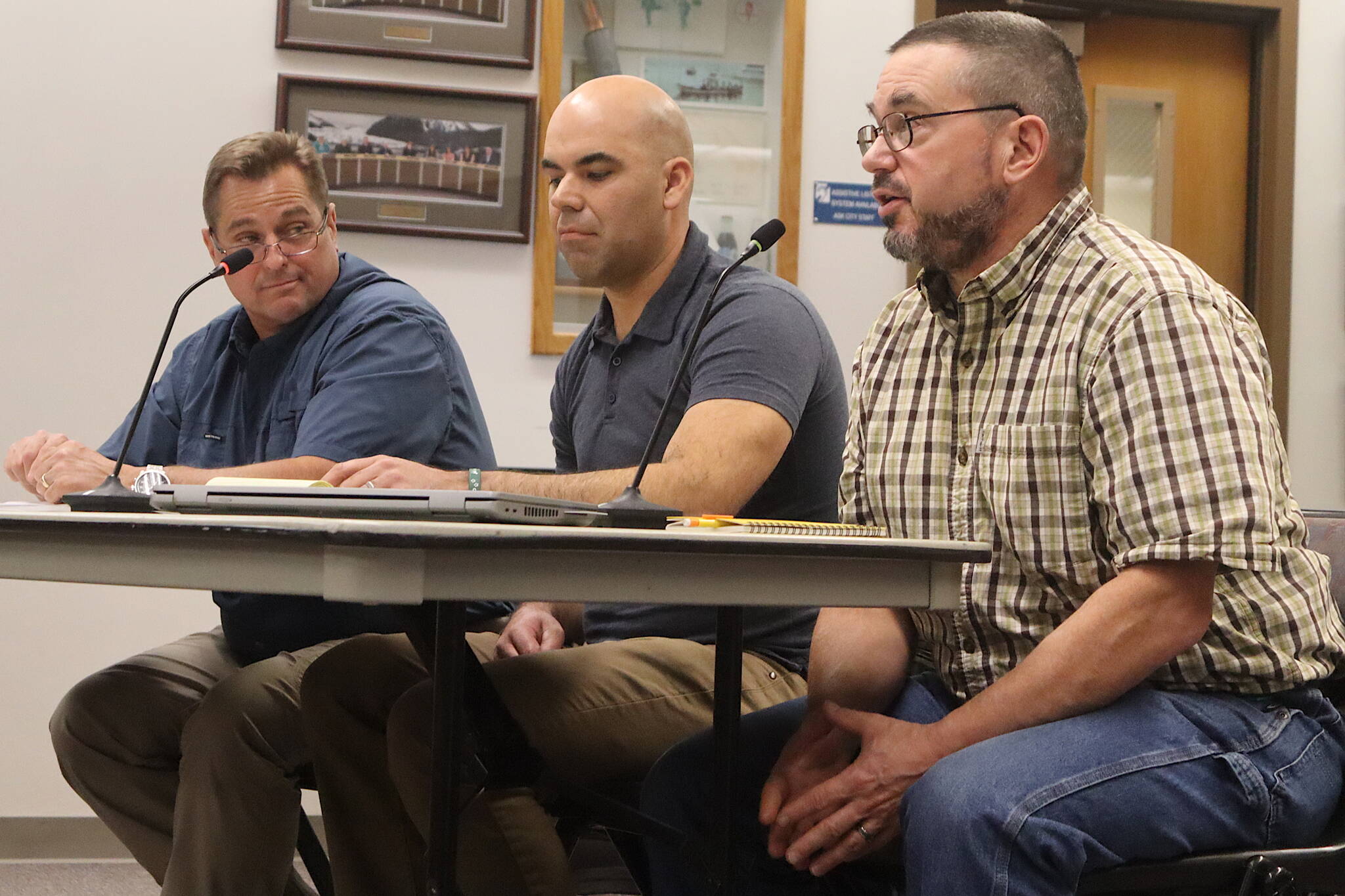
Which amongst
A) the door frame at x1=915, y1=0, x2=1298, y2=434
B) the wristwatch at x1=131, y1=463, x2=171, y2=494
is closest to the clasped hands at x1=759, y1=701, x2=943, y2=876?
the wristwatch at x1=131, y1=463, x2=171, y2=494

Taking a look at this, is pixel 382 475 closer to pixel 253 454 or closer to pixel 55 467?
pixel 55 467

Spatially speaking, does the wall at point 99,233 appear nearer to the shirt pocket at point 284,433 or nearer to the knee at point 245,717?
the shirt pocket at point 284,433

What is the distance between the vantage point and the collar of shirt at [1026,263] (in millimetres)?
1260

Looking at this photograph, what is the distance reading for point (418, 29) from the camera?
9.27 feet

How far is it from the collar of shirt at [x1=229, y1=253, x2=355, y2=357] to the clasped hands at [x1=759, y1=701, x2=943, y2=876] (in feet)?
3.83

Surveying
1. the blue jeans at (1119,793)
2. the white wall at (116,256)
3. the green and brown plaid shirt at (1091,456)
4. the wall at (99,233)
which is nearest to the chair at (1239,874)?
the blue jeans at (1119,793)

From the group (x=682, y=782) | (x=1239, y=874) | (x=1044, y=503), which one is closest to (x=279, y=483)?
(x=682, y=782)

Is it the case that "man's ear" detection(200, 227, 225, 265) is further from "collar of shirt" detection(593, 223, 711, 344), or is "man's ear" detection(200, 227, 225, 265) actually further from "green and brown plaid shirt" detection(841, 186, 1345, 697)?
"green and brown plaid shirt" detection(841, 186, 1345, 697)

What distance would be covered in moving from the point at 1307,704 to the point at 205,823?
125 centimetres

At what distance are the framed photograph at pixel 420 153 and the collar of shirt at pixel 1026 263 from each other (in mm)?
1750

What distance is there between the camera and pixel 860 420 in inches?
56.1

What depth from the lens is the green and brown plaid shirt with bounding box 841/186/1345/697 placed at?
106cm

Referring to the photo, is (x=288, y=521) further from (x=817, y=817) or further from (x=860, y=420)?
(x=860, y=420)

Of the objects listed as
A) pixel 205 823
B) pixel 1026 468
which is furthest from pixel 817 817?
pixel 205 823
